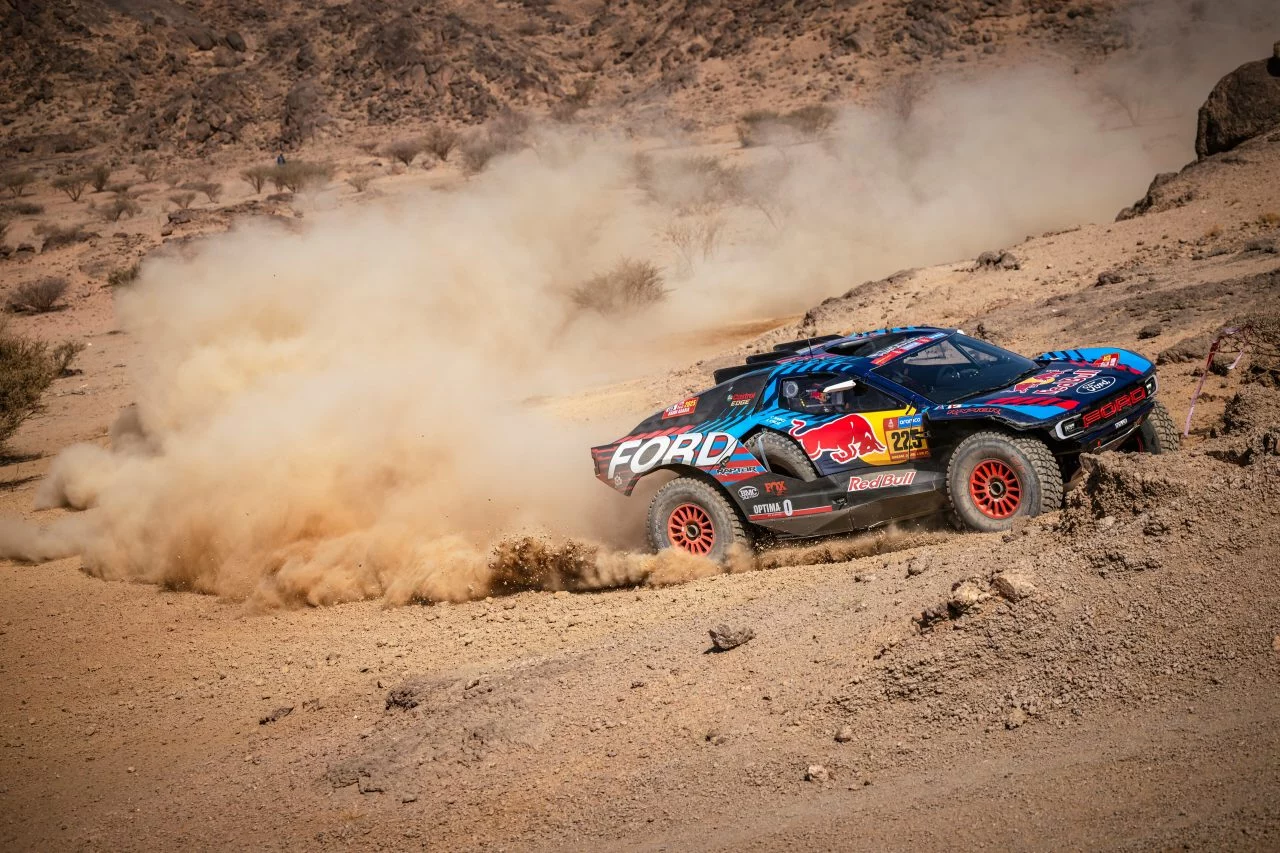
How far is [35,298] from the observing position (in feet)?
102

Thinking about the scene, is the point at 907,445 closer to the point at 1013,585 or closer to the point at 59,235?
the point at 1013,585

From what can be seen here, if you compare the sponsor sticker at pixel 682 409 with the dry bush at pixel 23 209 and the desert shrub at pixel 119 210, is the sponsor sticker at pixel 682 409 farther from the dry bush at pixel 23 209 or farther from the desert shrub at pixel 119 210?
the dry bush at pixel 23 209

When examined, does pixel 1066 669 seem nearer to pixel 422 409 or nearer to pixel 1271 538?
pixel 1271 538

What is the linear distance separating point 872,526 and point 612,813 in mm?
3661

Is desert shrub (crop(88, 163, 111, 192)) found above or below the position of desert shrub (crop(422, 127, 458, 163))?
above

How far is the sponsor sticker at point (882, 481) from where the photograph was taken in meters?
8.54

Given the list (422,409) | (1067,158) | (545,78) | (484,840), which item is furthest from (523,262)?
(545,78)

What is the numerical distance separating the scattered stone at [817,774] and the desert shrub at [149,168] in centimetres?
5266

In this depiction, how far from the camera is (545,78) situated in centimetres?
6234

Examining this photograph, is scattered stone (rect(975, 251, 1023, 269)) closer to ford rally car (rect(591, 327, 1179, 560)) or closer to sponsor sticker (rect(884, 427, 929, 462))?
ford rally car (rect(591, 327, 1179, 560))

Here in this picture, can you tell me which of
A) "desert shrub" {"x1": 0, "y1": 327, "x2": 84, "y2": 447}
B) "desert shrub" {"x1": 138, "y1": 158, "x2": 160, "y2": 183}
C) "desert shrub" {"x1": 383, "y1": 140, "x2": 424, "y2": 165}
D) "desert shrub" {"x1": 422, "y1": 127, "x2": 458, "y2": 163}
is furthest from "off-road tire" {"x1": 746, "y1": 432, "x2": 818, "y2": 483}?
"desert shrub" {"x1": 138, "y1": 158, "x2": 160, "y2": 183}

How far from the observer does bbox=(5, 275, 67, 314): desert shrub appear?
1225 inches

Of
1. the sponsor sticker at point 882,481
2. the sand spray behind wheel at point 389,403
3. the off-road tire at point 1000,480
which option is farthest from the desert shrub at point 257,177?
the off-road tire at point 1000,480

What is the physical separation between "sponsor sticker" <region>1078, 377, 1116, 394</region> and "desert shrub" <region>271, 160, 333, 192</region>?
38303 millimetres
